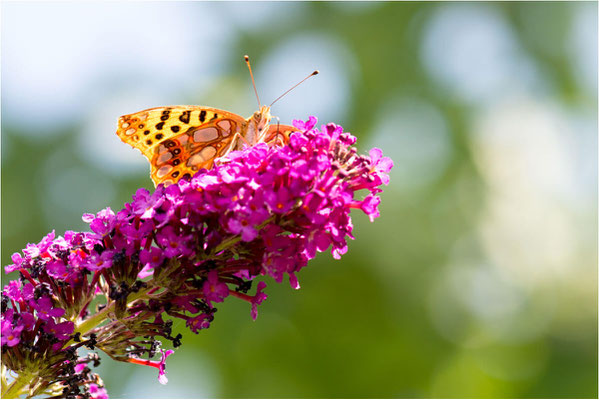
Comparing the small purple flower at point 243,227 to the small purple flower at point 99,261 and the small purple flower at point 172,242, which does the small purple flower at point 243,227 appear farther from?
the small purple flower at point 99,261

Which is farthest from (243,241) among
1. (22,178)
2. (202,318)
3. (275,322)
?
(22,178)

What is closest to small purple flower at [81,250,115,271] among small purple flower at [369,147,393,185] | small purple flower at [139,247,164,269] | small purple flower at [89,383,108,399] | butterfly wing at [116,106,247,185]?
small purple flower at [139,247,164,269]

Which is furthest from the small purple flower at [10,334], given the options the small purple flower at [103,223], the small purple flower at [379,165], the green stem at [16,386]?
the small purple flower at [379,165]

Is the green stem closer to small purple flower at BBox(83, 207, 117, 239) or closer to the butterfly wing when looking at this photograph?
small purple flower at BBox(83, 207, 117, 239)

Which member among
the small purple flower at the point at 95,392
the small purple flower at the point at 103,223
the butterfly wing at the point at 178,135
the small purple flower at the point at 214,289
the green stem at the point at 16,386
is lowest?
the green stem at the point at 16,386

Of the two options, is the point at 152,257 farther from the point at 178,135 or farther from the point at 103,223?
the point at 178,135

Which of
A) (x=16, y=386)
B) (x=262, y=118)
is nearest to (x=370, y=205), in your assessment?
(x=262, y=118)
